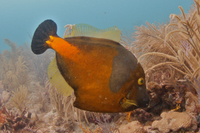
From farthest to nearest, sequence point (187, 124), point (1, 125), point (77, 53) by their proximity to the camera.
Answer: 1. point (1, 125)
2. point (187, 124)
3. point (77, 53)

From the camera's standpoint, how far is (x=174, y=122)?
1971 mm

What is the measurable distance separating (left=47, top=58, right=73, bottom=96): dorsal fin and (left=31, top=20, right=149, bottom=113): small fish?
0.03 meters

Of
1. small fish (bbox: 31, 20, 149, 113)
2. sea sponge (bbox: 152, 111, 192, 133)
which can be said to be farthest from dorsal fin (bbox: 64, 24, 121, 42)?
sea sponge (bbox: 152, 111, 192, 133)

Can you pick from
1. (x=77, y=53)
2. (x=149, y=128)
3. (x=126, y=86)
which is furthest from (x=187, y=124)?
(x=77, y=53)

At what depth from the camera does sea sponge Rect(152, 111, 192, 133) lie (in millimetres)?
1909

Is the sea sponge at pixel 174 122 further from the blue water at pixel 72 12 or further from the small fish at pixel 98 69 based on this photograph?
the blue water at pixel 72 12

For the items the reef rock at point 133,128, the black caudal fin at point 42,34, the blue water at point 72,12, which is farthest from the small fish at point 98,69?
the blue water at point 72,12

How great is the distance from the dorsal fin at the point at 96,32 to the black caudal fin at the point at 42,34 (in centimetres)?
23

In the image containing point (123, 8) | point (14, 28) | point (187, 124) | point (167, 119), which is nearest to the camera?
point (187, 124)

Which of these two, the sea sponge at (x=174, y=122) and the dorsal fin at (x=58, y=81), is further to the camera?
the sea sponge at (x=174, y=122)

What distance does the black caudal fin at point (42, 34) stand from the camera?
1381 mm

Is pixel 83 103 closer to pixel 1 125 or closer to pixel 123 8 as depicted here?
pixel 1 125

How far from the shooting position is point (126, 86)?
1.17m

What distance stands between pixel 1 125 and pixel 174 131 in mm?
4228
